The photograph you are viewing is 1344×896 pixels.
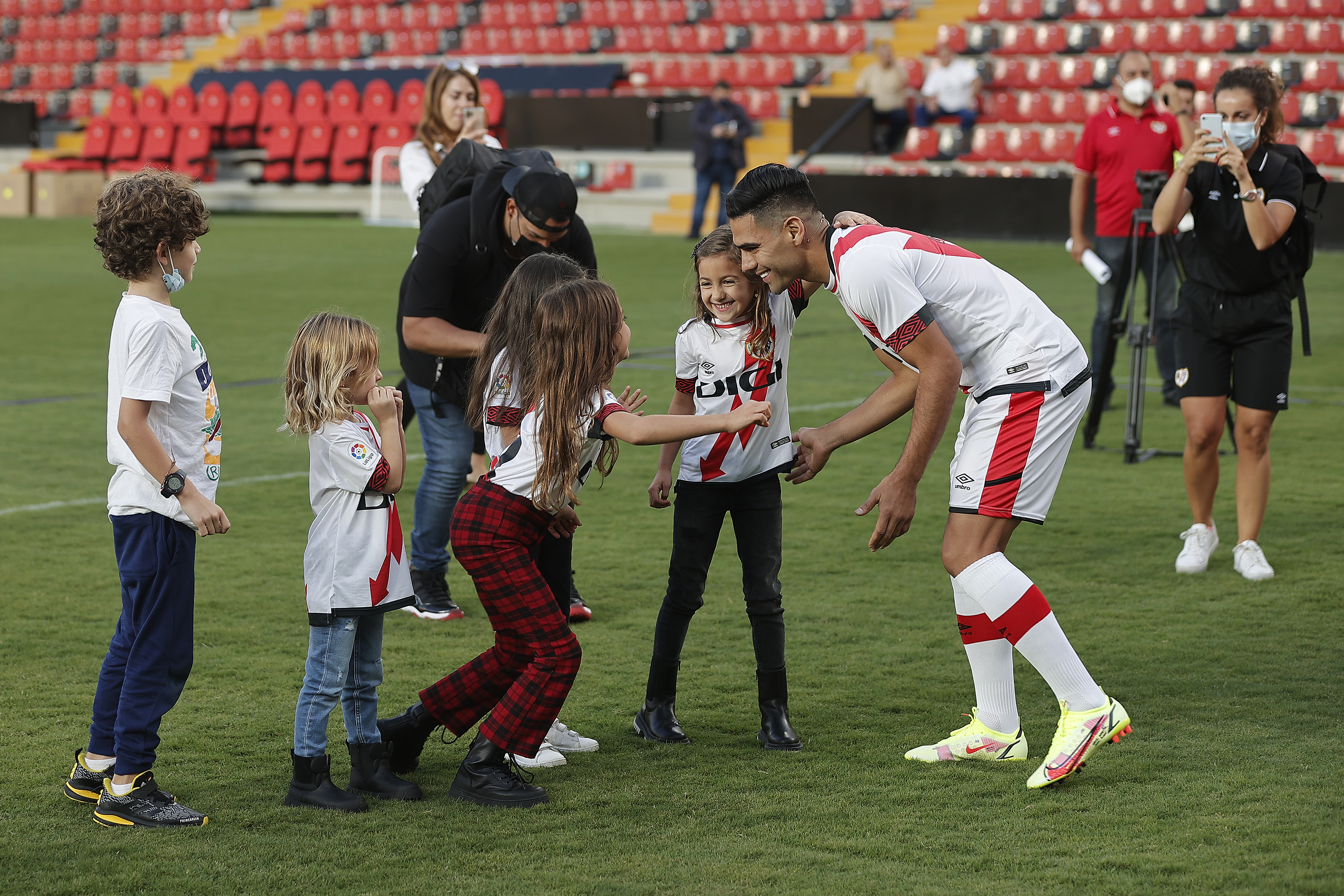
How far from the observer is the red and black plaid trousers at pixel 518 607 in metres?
3.56

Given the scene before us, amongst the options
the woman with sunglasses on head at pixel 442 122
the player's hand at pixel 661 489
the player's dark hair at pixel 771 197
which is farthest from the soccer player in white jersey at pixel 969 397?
Result: the woman with sunglasses on head at pixel 442 122

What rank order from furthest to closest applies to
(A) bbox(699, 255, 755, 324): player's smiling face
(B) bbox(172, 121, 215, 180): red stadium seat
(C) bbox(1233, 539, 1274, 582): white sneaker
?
1. (B) bbox(172, 121, 215, 180): red stadium seat
2. (C) bbox(1233, 539, 1274, 582): white sneaker
3. (A) bbox(699, 255, 755, 324): player's smiling face

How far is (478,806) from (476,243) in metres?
1.89

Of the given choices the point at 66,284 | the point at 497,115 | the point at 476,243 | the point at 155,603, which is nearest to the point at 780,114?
the point at 497,115

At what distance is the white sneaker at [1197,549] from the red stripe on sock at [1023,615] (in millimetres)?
2351

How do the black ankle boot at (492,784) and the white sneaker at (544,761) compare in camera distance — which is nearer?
the black ankle boot at (492,784)

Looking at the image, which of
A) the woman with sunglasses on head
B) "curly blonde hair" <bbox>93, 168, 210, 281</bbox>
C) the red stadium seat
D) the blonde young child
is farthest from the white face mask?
the red stadium seat

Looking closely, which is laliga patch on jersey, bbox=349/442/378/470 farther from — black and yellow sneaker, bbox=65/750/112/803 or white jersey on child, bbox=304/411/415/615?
black and yellow sneaker, bbox=65/750/112/803

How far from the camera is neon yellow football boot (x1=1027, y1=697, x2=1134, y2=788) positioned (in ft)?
11.9

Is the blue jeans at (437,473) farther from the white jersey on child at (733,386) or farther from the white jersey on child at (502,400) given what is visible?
the white jersey on child at (502,400)

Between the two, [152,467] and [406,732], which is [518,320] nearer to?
[152,467]

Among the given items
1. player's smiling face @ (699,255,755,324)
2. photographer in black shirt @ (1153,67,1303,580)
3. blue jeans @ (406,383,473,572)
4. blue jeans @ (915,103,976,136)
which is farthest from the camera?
blue jeans @ (915,103,976,136)

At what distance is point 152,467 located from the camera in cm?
327

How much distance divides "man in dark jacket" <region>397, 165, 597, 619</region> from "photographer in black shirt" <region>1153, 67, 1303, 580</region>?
2431 mm
